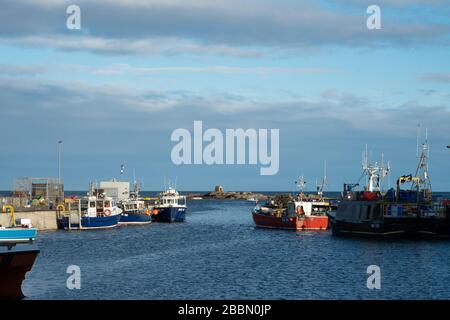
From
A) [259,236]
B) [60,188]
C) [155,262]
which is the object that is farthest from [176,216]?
[155,262]

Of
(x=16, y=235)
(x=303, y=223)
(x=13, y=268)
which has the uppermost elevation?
(x=16, y=235)

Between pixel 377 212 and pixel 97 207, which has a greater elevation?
pixel 377 212

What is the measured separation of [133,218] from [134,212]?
22.8ft

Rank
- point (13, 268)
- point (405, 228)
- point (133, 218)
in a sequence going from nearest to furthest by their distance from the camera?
point (13, 268), point (405, 228), point (133, 218)

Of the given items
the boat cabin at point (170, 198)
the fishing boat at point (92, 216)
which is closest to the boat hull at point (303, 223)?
the fishing boat at point (92, 216)

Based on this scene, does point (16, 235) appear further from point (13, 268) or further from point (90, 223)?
point (90, 223)

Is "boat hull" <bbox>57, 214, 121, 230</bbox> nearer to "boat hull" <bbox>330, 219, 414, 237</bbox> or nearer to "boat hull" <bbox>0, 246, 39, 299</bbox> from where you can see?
"boat hull" <bbox>330, 219, 414, 237</bbox>

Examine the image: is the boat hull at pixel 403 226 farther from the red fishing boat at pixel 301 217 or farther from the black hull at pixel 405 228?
the red fishing boat at pixel 301 217

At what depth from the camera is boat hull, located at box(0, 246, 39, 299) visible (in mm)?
40375

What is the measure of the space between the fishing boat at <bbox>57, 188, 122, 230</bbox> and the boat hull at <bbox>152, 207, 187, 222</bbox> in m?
19.5

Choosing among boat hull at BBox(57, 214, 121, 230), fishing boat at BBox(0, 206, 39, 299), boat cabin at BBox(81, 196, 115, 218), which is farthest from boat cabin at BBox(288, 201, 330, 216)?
fishing boat at BBox(0, 206, 39, 299)

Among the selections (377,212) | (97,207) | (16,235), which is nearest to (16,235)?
(16,235)

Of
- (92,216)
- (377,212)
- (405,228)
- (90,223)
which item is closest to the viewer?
(405,228)

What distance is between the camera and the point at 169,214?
14812cm
